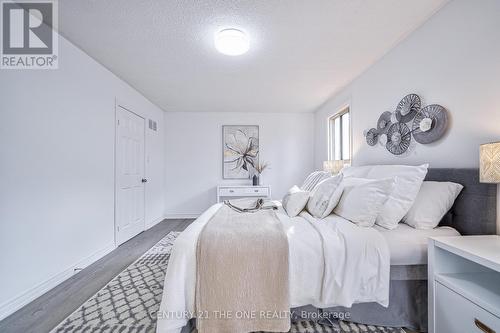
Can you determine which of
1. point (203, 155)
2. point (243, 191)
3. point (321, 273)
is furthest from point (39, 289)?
point (203, 155)

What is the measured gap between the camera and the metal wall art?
1.70 meters

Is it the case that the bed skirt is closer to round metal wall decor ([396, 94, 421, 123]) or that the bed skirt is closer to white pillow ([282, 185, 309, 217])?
white pillow ([282, 185, 309, 217])

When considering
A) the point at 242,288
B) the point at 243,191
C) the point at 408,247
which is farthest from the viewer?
the point at 243,191

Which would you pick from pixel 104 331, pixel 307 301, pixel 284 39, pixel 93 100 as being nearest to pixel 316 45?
pixel 284 39

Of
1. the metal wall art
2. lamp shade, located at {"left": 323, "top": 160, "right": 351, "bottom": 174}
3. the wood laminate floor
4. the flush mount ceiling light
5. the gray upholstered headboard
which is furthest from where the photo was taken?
lamp shade, located at {"left": 323, "top": 160, "right": 351, "bottom": 174}

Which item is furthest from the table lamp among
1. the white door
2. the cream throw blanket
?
the white door

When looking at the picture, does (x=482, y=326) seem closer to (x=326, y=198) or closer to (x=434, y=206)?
(x=434, y=206)

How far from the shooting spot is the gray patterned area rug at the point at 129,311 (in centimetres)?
140

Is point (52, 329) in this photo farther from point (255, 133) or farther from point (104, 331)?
point (255, 133)

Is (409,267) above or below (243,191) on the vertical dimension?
below

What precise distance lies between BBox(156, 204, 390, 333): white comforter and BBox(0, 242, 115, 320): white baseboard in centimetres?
130

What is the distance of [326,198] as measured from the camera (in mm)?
1787

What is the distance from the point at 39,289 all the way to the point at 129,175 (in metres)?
1.67

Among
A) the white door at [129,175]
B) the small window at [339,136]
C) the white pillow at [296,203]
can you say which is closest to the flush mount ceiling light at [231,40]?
the white pillow at [296,203]
